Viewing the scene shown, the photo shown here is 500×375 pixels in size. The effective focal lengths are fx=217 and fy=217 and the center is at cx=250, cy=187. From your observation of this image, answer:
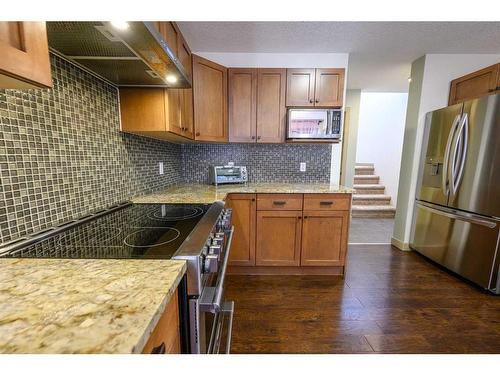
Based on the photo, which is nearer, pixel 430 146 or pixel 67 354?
pixel 67 354

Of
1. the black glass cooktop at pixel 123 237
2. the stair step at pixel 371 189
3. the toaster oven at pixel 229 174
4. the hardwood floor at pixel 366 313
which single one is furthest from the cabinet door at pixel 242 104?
the stair step at pixel 371 189

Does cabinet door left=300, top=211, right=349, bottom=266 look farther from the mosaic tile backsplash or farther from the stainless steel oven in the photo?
the mosaic tile backsplash

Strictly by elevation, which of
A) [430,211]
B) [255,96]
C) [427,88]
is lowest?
[430,211]

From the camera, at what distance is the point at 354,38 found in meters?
2.00

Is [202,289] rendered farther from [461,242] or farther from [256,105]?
[461,242]

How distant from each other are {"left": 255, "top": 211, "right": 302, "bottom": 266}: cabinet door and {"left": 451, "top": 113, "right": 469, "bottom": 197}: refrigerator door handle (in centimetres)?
147

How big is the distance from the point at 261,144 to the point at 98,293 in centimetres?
219

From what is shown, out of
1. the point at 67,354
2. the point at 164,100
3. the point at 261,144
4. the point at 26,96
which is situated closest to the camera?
the point at 67,354

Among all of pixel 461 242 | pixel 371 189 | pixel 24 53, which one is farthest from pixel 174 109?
pixel 371 189

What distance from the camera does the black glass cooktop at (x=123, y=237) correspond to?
71 cm

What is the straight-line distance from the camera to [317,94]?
2186mm

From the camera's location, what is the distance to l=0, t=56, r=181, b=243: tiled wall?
2.61ft
